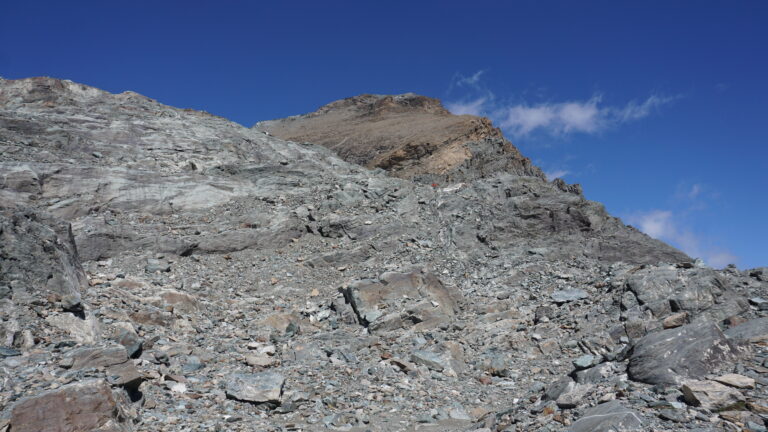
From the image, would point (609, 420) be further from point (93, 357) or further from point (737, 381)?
point (93, 357)

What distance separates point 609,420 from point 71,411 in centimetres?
711

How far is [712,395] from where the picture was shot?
19.2 feet

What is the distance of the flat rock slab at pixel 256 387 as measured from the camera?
26.9 feet

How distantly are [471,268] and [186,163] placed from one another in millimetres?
14729

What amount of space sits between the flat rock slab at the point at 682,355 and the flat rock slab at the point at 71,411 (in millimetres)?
7869

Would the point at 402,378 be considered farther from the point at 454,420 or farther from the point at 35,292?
the point at 35,292

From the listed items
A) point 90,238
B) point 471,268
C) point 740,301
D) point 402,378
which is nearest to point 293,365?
point 402,378

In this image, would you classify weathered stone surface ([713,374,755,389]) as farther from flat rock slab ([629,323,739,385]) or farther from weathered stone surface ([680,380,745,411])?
flat rock slab ([629,323,739,385])

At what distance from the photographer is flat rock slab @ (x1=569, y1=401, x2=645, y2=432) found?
560cm

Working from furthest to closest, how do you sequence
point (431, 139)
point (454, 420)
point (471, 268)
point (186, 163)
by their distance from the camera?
1. point (431, 139)
2. point (186, 163)
3. point (471, 268)
4. point (454, 420)

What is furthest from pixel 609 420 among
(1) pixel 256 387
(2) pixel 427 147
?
(2) pixel 427 147

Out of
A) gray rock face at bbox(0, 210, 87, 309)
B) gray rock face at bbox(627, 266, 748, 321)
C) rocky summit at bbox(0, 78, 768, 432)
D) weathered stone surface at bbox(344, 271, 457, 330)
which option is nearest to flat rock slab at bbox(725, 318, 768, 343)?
rocky summit at bbox(0, 78, 768, 432)

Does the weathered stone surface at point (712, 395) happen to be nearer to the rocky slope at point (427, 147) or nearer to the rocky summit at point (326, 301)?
the rocky summit at point (326, 301)

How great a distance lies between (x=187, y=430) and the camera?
6816 mm
